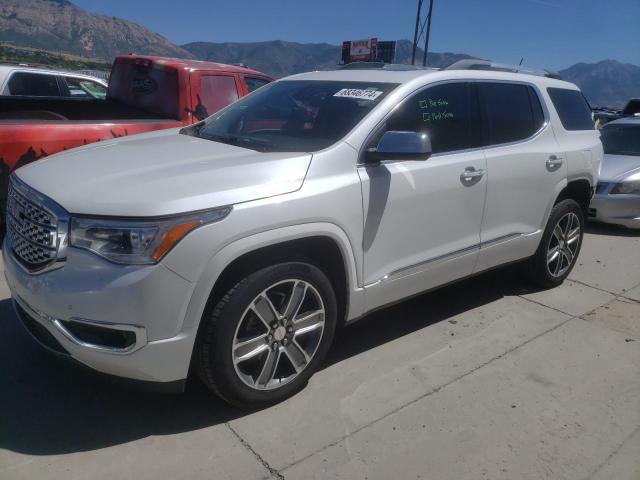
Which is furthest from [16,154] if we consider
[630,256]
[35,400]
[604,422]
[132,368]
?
[630,256]

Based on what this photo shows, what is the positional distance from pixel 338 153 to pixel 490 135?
58.9 inches

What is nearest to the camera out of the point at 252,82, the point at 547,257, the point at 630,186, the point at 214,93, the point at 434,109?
the point at 434,109

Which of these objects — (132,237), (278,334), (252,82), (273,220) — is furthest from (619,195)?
→ (132,237)

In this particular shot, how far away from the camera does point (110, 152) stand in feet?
10.4

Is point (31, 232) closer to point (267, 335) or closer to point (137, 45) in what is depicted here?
point (267, 335)

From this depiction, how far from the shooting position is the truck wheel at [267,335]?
260 centimetres

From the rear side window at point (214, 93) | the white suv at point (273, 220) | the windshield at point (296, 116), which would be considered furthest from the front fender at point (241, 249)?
the rear side window at point (214, 93)

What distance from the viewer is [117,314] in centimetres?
234

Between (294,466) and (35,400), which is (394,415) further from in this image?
(35,400)

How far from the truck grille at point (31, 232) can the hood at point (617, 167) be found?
6.90 meters

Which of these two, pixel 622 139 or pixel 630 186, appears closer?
pixel 630 186

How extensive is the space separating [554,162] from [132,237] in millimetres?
3473

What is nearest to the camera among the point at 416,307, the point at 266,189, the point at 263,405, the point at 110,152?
the point at 266,189

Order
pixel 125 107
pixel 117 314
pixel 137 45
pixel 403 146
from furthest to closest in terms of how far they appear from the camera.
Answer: pixel 137 45 < pixel 125 107 < pixel 403 146 < pixel 117 314
